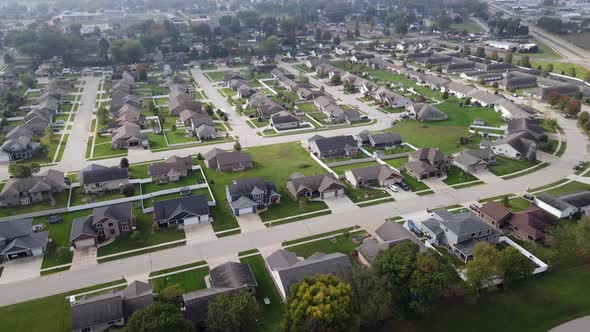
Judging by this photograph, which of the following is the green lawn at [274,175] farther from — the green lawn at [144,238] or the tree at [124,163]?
the tree at [124,163]

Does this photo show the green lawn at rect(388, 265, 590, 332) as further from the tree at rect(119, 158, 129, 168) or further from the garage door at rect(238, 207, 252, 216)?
the tree at rect(119, 158, 129, 168)

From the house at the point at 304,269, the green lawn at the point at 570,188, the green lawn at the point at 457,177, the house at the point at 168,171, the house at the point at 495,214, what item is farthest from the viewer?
the house at the point at 168,171

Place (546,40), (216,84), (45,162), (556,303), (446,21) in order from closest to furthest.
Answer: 1. (556,303)
2. (45,162)
3. (216,84)
4. (546,40)
5. (446,21)

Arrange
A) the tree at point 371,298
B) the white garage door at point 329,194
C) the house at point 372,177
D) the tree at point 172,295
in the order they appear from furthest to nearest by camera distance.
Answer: the house at point 372,177 < the white garage door at point 329,194 < the tree at point 172,295 < the tree at point 371,298

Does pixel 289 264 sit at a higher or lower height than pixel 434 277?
lower

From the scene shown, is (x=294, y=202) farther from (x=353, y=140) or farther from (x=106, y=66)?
(x=106, y=66)

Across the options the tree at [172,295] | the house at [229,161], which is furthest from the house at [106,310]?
the house at [229,161]

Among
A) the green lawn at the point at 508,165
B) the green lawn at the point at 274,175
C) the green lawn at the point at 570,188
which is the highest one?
the green lawn at the point at 570,188

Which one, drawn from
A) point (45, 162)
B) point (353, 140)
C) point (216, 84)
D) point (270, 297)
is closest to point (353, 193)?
point (353, 140)
